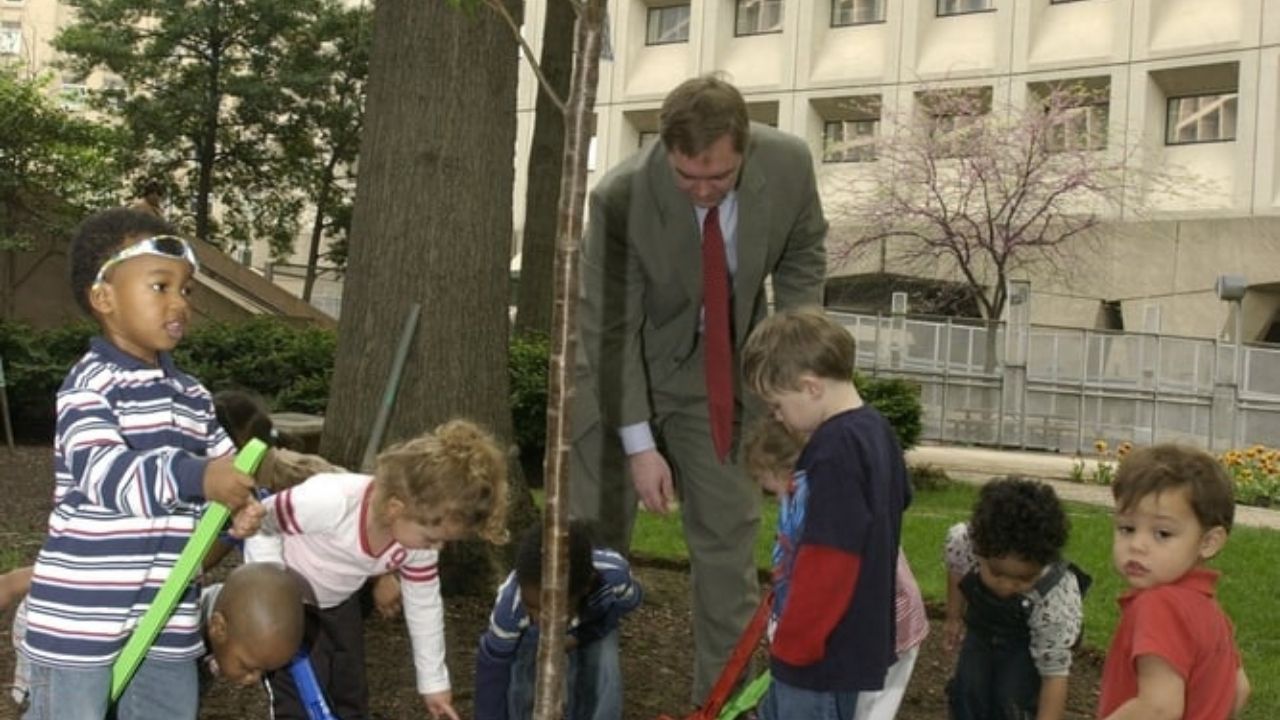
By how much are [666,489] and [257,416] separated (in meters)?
1.26

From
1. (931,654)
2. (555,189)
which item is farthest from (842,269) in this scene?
(931,654)

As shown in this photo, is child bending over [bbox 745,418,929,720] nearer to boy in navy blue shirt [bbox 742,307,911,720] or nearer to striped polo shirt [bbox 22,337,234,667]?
boy in navy blue shirt [bbox 742,307,911,720]

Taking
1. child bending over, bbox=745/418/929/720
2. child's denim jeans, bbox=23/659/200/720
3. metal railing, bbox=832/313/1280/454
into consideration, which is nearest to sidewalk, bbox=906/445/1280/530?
metal railing, bbox=832/313/1280/454

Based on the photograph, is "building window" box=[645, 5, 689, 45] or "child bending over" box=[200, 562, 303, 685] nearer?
"child bending over" box=[200, 562, 303, 685]

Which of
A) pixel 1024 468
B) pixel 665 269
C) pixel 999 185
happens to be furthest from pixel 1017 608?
pixel 999 185

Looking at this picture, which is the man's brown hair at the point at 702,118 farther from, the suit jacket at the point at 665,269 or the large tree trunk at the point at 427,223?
the large tree trunk at the point at 427,223

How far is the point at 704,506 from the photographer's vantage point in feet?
15.6

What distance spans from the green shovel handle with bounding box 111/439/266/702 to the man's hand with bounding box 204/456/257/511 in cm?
4

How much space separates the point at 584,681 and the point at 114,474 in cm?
182

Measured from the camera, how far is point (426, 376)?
20.5 ft

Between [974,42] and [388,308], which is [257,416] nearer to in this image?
[388,308]

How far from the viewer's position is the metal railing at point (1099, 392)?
23375 mm

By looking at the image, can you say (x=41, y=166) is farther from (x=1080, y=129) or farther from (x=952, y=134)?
(x=1080, y=129)

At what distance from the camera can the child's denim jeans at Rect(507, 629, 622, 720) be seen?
169 inches
